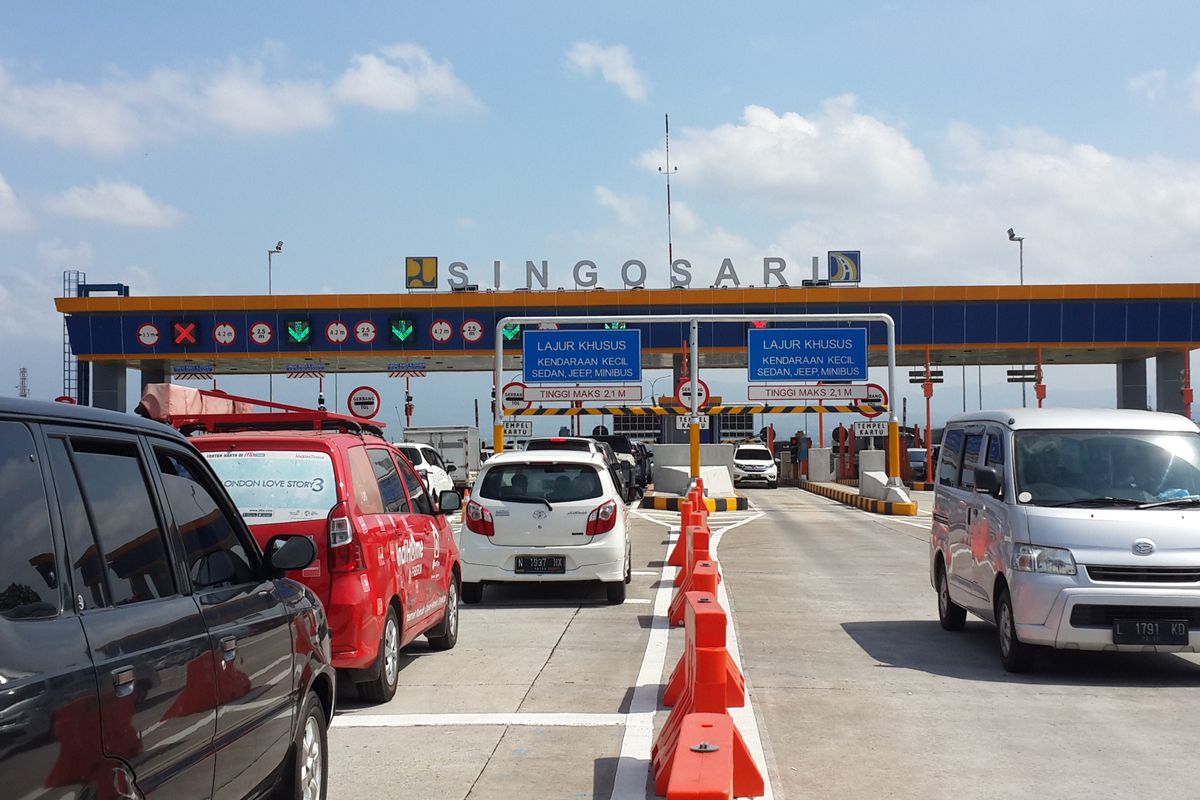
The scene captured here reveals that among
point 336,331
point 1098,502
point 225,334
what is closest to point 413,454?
point 1098,502

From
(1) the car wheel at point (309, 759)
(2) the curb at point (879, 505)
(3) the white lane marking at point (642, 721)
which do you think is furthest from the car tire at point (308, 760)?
(2) the curb at point (879, 505)

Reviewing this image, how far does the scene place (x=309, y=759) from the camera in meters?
5.16

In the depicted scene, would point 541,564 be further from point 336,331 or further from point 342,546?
point 336,331

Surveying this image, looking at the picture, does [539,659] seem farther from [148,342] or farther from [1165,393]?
[1165,393]

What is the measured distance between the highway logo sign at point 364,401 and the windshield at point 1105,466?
17959 mm

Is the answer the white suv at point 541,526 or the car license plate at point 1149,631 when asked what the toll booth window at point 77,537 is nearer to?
the car license plate at point 1149,631

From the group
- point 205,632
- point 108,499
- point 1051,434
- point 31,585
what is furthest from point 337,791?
point 1051,434

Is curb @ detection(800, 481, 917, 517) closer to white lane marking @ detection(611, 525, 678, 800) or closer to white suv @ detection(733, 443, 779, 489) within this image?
white suv @ detection(733, 443, 779, 489)

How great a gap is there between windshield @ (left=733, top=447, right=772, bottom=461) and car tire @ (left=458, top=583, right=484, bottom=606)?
37.2 metres

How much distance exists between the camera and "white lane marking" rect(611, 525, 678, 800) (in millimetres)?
6185

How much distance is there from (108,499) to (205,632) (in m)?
0.61

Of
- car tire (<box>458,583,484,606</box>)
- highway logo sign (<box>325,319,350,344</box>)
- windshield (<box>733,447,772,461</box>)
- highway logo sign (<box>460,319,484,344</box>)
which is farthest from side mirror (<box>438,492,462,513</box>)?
windshield (<box>733,447,772,461</box>)

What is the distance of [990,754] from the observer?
22.3 ft

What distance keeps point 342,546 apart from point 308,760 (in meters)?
2.50
